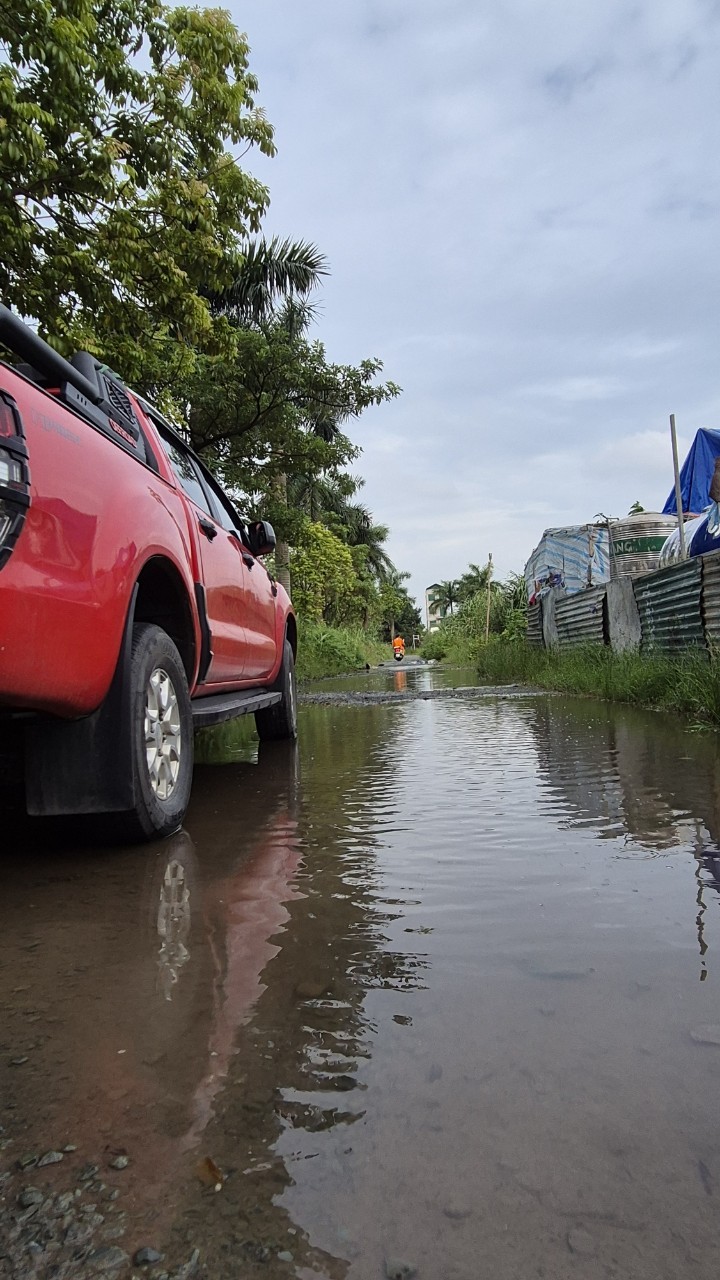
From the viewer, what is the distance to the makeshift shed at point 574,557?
17.3 meters

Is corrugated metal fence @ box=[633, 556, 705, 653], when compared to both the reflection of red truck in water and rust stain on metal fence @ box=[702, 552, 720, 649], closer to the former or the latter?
rust stain on metal fence @ box=[702, 552, 720, 649]

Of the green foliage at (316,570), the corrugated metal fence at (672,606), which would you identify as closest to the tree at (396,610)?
the green foliage at (316,570)

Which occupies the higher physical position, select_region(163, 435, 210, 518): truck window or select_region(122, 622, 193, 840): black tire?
select_region(163, 435, 210, 518): truck window

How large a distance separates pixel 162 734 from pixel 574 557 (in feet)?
50.7

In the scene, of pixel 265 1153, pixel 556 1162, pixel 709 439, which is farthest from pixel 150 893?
pixel 709 439

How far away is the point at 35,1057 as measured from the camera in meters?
1.71

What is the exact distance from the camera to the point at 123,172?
303 inches

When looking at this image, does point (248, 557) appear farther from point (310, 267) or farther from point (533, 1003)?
point (310, 267)

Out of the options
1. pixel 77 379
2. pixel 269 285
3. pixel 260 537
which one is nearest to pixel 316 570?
pixel 269 285

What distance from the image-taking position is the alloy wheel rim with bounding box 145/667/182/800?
3.38 m

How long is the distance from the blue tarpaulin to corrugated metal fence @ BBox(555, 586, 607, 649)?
1969 millimetres

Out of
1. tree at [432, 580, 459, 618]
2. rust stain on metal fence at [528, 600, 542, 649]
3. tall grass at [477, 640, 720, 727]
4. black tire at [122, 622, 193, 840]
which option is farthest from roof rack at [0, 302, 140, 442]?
tree at [432, 580, 459, 618]

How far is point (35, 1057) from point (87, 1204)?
53 cm

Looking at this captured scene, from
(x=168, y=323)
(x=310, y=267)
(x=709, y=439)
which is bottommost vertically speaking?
(x=709, y=439)
